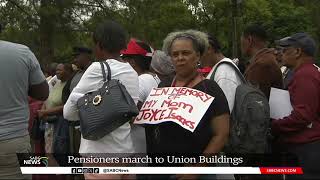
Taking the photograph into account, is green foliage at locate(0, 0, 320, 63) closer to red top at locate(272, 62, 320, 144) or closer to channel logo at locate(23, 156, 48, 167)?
channel logo at locate(23, 156, 48, 167)

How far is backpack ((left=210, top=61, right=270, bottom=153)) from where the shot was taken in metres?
4.07

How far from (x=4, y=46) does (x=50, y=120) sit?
113 inches

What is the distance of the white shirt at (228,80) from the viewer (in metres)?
4.21

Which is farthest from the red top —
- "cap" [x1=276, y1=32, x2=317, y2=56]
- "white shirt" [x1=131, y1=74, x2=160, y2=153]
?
"white shirt" [x1=131, y1=74, x2=160, y2=153]

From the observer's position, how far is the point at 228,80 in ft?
13.9

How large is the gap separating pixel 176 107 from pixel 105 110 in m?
0.50

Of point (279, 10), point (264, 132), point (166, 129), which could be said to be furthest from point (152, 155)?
point (279, 10)

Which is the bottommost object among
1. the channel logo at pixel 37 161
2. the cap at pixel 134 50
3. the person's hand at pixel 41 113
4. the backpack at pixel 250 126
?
the person's hand at pixel 41 113

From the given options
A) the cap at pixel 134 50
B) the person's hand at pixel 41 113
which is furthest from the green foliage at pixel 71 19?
the cap at pixel 134 50

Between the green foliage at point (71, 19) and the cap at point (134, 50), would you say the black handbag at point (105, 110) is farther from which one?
the green foliage at point (71, 19)

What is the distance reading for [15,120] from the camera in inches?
155

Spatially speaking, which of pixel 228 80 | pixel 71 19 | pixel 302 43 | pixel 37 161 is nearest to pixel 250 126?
pixel 228 80

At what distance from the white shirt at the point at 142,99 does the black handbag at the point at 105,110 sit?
0.61 metres

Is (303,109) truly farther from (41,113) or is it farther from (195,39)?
(41,113)
